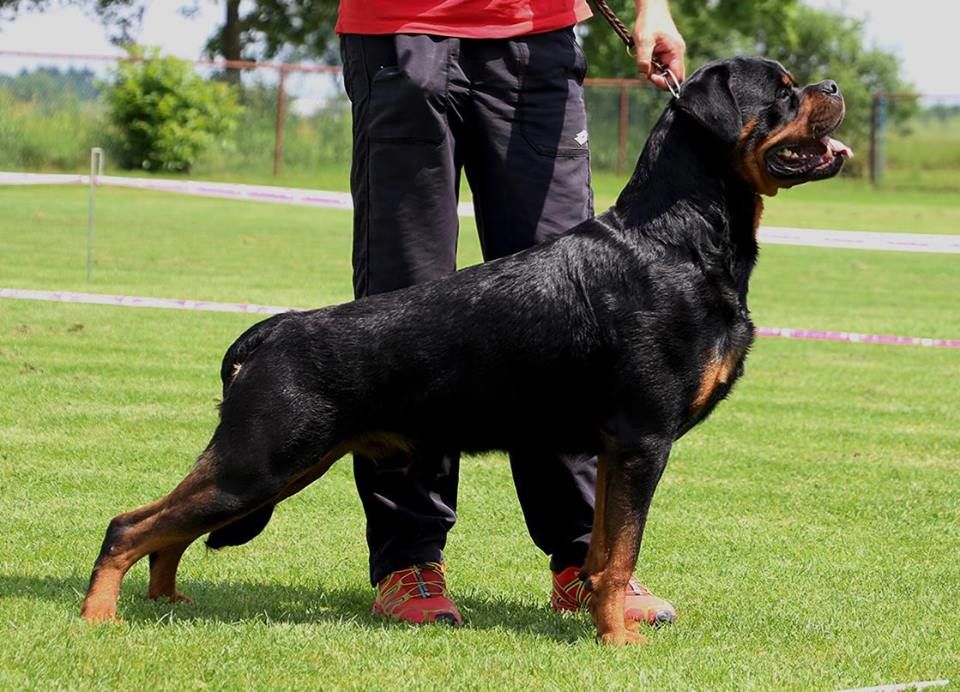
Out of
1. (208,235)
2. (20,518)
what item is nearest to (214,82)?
(208,235)

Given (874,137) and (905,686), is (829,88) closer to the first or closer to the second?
(905,686)

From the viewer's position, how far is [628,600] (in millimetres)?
4477

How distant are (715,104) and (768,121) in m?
0.17

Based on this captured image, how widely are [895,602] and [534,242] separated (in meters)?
1.65

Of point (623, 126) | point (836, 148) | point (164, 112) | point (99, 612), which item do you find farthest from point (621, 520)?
point (623, 126)

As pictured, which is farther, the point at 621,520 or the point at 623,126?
the point at 623,126

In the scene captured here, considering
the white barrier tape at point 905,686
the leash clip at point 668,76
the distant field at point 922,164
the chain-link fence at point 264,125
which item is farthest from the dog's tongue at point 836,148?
the distant field at point 922,164

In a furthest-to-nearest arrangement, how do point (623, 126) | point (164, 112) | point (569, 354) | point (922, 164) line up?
point (922, 164)
point (623, 126)
point (164, 112)
point (569, 354)

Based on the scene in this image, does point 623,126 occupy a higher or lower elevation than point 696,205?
lower

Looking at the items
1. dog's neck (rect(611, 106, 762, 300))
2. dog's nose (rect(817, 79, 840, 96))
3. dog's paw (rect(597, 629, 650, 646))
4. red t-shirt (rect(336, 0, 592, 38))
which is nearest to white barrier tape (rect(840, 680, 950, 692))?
dog's paw (rect(597, 629, 650, 646))

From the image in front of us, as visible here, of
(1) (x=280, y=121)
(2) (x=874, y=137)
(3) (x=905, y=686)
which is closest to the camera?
(3) (x=905, y=686)

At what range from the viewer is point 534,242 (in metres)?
4.62

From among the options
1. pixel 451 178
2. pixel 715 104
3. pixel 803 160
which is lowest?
pixel 451 178

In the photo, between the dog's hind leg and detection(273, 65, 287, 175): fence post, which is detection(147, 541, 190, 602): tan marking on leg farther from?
detection(273, 65, 287, 175): fence post
